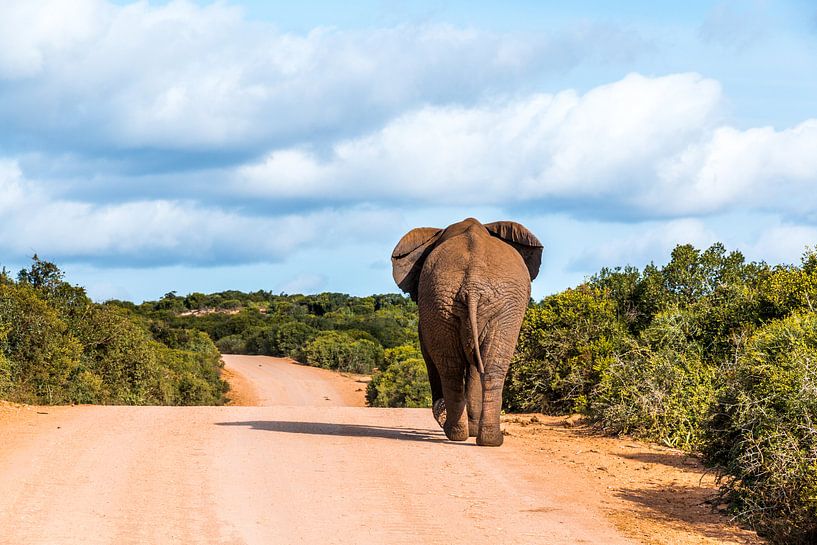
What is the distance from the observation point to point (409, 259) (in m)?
14.1

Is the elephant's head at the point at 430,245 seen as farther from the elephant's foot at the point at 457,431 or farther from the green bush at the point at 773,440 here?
the green bush at the point at 773,440

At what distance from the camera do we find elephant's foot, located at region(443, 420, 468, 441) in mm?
13141

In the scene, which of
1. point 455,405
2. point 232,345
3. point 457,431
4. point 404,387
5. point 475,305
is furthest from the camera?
point 232,345

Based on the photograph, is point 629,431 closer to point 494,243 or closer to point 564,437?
point 564,437

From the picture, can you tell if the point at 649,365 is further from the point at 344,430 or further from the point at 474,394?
the point at 344,430

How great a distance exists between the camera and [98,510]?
8898 mm

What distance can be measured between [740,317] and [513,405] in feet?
15.2

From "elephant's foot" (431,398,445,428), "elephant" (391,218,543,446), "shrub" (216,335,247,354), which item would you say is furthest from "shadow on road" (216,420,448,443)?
"shrub" (216,335,247,354)

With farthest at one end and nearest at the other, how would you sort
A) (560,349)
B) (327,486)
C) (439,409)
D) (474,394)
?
(560,349)
(439,409)
(474,394)
(327,486)

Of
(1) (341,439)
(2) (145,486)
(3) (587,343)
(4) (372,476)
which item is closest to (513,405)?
(3) (587,343)

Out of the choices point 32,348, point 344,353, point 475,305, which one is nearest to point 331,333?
point 344,353

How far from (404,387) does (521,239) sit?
52.8 ft

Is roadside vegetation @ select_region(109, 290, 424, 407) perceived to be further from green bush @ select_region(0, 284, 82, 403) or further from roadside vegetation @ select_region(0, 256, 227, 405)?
green bush @ select_region(0, 284, 82, 403)

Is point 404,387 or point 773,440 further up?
point 404,387
